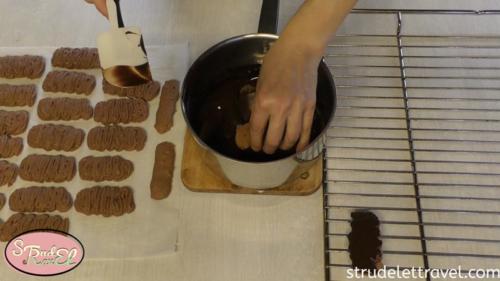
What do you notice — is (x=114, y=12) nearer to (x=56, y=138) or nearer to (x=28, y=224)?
(x=56, y=138)

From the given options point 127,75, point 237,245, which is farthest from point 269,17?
point 237,245

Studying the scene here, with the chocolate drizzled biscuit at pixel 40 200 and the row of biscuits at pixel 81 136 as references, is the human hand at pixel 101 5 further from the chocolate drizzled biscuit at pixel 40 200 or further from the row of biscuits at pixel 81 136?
the chocolate drizzled biscuit at pixel 40 200

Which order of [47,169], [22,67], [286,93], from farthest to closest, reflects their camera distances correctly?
1. [22,67]
2. [47,169]
3. [286,93]

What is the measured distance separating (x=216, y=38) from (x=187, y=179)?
1.12 feet

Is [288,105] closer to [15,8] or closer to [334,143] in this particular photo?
[334,143]

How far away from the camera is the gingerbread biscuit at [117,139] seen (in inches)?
33.0

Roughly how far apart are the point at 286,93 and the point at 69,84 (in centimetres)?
52

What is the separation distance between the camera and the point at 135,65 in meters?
0.80

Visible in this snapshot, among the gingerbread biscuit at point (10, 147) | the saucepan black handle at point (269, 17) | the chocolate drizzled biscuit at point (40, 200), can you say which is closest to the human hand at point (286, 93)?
the saucepan black handle at point (269, 17)

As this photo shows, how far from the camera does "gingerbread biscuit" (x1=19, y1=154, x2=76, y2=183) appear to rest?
2.66 feet

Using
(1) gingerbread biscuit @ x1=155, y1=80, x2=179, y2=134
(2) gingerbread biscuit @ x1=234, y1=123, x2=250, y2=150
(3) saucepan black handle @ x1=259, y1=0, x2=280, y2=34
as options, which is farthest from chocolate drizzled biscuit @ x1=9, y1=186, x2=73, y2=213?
(3) saucepan black handle @ x1=259, y1=0, x2=280, y2=34

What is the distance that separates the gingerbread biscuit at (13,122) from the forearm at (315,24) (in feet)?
1.78

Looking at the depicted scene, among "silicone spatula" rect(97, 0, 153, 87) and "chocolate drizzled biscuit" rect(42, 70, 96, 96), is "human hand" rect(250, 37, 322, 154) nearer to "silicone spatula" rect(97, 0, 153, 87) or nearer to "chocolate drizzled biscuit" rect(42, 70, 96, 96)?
"silicone spatula" rect(97, 0, 153, 87)

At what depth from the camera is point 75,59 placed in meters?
0.94
